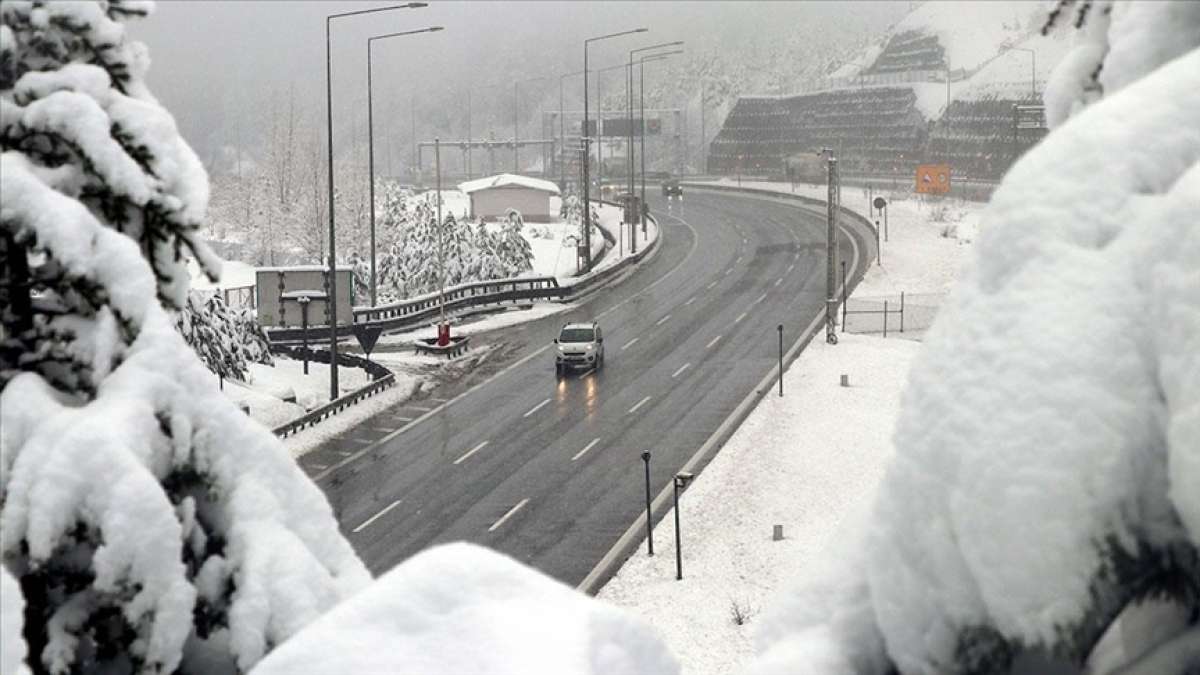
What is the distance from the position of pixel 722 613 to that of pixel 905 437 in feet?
64.2

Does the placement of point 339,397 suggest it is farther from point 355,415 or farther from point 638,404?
point 638,404

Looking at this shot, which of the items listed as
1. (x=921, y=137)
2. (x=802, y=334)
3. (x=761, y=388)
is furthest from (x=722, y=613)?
(x=921, y=137)

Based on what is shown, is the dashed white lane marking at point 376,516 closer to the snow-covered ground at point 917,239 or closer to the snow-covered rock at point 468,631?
the snow-covered ground at point 917,239

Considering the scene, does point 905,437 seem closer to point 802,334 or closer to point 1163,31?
point 1163,31

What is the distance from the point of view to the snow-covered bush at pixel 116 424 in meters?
6.65

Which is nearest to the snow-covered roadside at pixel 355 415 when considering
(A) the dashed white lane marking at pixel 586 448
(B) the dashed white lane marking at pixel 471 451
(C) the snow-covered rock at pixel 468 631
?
(B) the dashed white lane marking at pixel 471 451

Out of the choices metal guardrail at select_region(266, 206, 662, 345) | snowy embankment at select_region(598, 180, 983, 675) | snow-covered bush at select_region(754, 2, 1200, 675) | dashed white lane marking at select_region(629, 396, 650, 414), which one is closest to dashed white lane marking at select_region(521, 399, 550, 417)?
dashed white lane marking at select_region(629, 396, 650, 414)

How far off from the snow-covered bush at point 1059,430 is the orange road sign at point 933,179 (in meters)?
84.1

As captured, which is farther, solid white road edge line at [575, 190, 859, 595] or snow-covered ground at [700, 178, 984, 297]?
snow-covered ground at [700, 178, 984, 297]

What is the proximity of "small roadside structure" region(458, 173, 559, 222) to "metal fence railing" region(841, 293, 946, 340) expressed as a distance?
137 ft

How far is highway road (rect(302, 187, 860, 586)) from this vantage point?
92.5 feet

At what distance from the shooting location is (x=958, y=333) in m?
4.46

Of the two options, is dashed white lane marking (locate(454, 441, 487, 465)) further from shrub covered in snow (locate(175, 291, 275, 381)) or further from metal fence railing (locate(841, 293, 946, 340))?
metal fence railing (locate(841, 293, 946, 340))

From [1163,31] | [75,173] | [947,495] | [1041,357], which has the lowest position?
[947,495]
